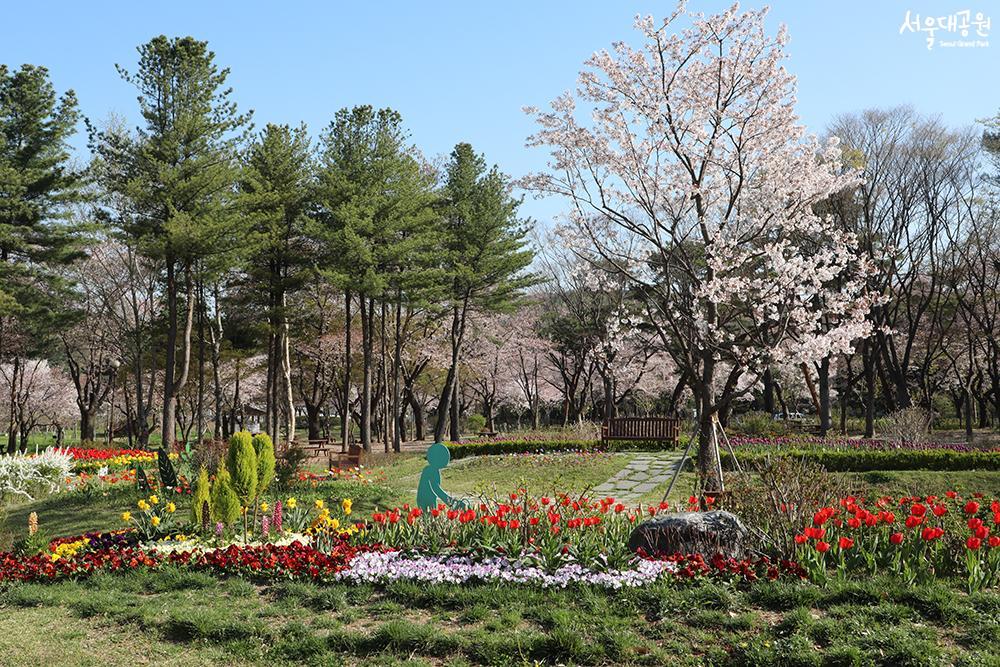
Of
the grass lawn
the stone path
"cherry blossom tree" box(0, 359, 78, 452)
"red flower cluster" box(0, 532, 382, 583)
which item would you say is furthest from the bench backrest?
"cherry blossom tree" box(0, 359, 78, 452)

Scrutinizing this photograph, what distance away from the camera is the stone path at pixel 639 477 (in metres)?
12.6

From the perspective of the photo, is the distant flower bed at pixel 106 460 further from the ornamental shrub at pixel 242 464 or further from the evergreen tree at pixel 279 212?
the ornamental shrub at pixel 242 464

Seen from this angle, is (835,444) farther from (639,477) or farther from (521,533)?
(521,533)

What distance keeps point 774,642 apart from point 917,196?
21.9 meters

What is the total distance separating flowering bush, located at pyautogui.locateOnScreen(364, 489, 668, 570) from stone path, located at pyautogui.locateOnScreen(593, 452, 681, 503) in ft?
14.7

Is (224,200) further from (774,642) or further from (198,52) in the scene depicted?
(774,642)

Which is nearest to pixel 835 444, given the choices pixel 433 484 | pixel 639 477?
pixel 639 477

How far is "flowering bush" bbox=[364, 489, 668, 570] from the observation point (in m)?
6.06

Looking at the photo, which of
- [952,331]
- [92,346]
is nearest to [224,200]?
[92,346]

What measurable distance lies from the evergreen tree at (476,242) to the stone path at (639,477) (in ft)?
34.5

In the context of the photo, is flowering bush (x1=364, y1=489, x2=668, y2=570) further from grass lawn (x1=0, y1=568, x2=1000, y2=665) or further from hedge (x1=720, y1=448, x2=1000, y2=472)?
hedge (x1=720, y1=448, x2=1000, y2=472)

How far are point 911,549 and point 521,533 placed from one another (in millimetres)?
2993

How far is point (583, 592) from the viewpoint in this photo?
5.47 meters

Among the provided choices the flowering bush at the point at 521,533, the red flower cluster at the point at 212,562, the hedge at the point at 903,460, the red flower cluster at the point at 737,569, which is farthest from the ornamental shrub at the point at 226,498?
the hedge at the point at 903,460
